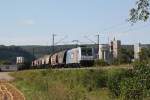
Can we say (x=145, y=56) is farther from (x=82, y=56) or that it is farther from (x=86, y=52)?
(x=86, y=52)

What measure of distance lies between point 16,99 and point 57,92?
774 cm

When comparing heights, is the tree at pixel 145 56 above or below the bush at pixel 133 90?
above

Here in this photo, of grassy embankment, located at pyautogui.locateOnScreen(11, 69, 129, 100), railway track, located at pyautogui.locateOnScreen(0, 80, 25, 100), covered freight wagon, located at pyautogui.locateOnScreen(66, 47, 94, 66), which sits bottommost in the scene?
railway track, located at pyautogui.locateOnScreen(0, 80, 25, 100)

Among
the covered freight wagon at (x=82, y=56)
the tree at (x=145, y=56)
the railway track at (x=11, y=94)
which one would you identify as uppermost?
the covered freight wagon at (x=82, y=56)

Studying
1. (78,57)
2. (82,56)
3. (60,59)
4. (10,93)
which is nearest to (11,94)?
(10,93)

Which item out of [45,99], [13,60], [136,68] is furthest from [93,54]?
[13,60]

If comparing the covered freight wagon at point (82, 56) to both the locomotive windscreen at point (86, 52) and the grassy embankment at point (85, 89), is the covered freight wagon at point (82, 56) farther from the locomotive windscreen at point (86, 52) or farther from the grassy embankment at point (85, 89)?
the grassy embankment at point (85, 89)

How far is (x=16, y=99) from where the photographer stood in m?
31.4

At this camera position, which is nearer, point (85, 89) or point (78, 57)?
point (85, 89)

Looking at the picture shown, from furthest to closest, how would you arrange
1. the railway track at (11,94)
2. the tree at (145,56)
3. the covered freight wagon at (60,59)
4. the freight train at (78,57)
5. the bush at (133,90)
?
the covered freight wagon at (60,59)
the freight train at (78,57)
the railway track at (11,94)
the tree at (145,56)
the bush at (133,90)

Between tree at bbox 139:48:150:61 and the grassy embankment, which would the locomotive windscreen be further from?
tree at bbox 139:48:150:61

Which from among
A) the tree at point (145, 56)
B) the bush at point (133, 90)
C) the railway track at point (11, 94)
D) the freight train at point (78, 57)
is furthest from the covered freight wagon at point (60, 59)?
the bush at point (133, 90)

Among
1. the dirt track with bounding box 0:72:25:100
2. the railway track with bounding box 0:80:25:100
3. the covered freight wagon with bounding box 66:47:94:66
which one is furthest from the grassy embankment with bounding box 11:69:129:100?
the covered freight wagon with bounding box 66:47:94:66

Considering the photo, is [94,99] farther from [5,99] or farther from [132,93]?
[5,99]
